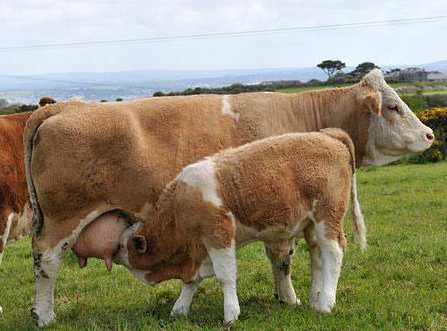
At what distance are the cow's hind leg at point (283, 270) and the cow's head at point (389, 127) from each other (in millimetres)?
1442

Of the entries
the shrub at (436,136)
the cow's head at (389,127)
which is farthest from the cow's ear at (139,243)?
the shrub at (436,136)

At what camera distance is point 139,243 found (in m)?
7.02

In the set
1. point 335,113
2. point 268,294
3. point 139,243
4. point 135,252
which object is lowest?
point 268,294

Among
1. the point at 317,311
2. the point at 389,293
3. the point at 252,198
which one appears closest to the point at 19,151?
the point at 252,198

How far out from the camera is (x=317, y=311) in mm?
6980

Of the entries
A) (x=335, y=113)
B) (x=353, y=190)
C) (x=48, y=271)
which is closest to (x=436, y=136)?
(x=335, y=113)

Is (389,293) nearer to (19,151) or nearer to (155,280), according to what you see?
(155,280)

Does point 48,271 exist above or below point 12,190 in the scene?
below

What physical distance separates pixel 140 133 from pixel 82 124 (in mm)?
621

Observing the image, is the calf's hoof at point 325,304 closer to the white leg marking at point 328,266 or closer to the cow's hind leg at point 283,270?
the white leg marking at point 328,266

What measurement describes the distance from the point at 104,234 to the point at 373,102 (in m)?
3.29

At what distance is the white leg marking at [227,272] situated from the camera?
661 cm

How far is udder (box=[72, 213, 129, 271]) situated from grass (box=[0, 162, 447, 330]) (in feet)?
2.48

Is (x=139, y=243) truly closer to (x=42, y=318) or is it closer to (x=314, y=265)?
(x=42, y=318)
